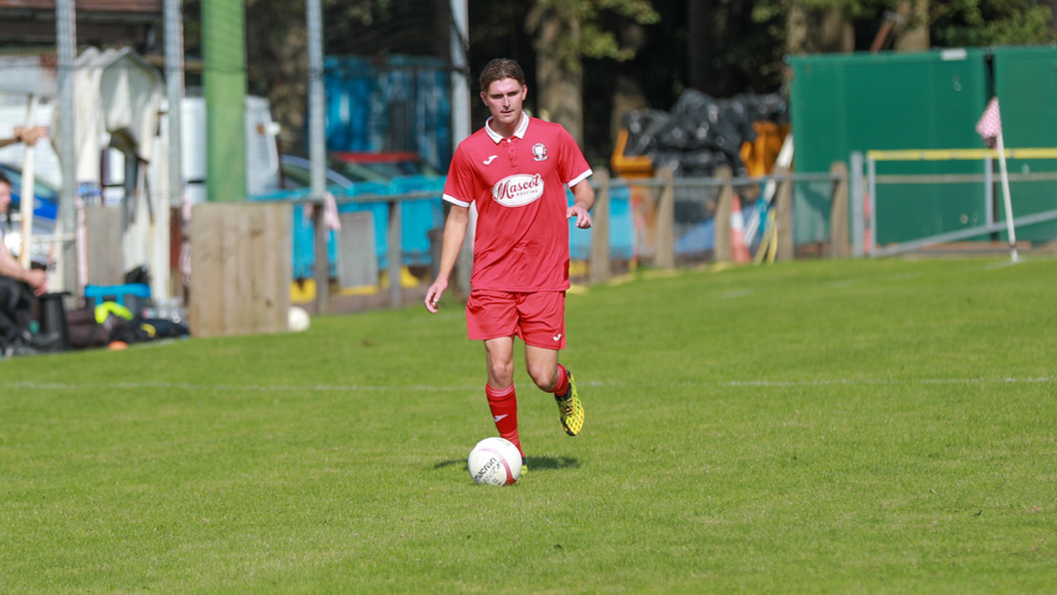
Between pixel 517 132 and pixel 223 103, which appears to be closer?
pixel 517 132

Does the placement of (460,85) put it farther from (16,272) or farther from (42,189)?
(16,272)

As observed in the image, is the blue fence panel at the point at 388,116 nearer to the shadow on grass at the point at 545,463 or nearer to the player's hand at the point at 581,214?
the shadow on grass at the point at 545,463

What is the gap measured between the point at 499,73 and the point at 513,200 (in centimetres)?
65

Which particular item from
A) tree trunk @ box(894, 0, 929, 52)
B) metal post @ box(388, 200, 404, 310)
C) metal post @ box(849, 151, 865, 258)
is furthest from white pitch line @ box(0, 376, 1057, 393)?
tree trunk @ box(894, 0, 929, 52)

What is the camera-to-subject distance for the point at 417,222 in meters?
20.6

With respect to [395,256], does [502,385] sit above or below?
below

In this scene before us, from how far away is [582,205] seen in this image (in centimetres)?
761

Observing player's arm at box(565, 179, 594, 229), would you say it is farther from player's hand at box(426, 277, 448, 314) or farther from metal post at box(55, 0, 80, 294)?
Result: metal post at box(55, 0, 80, 294)

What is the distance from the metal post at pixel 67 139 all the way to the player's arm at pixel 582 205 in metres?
10.3

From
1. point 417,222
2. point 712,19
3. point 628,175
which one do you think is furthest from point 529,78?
point 417,222

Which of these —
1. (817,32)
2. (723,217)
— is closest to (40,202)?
(723,217)

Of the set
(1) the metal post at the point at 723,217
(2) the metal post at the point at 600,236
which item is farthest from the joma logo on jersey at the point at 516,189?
(1) the metal post at the point at 723,217

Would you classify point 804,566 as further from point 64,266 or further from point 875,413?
point 64,266

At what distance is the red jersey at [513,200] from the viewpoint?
7602mm
